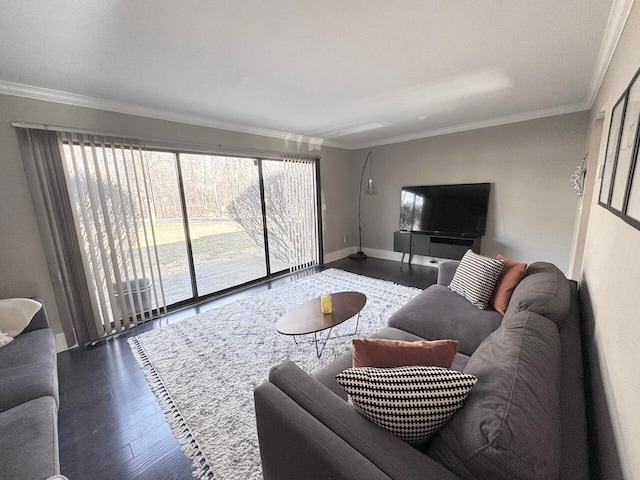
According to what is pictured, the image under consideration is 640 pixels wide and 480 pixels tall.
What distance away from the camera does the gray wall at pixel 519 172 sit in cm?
336

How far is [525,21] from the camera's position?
1519 mm

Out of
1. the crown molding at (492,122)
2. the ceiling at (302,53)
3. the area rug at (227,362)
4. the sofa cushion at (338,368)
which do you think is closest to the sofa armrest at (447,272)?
the area rug at (227,362)

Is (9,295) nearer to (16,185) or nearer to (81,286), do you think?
(81,286)

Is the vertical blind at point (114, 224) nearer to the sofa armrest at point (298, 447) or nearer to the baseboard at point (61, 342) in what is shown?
the baseboard at point (61, 342)

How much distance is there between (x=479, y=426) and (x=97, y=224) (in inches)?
128

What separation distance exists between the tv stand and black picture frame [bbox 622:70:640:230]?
9.92ft

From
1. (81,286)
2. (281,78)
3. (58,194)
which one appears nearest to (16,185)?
(58,194)

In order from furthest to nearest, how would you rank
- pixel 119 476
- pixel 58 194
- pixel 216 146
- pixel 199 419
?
pixel 216 146 → pixel 58 194 → pixel 199 419 → pixel 119 476

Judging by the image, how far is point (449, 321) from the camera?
5.98 feet

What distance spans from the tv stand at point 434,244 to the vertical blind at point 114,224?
374 cm

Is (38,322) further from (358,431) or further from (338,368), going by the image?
(358,431)

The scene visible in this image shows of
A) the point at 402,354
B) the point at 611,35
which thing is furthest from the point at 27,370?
the point at 611,35

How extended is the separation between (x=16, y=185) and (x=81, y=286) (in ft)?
3.27

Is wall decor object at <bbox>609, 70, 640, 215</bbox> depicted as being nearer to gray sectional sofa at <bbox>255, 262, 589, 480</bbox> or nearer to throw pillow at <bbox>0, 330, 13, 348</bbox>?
gray sectional sofa at <bbox>255, 262, 589, 480</bbox>
